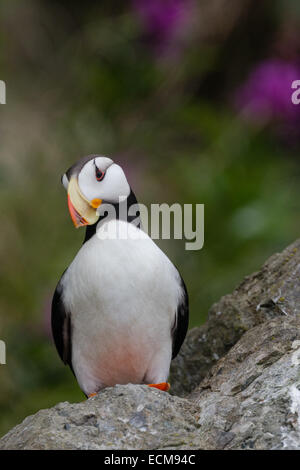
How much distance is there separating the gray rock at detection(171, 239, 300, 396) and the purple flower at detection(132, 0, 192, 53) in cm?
361

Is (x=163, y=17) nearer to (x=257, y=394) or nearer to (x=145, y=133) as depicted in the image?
(x=145, y=133)

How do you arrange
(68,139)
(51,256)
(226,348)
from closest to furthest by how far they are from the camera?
(226,348), (51,256), (68,139)

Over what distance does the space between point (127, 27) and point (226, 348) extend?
3.89m

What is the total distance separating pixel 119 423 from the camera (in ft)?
7.54

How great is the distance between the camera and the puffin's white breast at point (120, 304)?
270 centimetres

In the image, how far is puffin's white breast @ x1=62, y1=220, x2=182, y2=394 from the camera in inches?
106

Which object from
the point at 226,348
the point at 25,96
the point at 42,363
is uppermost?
the point at 25,96

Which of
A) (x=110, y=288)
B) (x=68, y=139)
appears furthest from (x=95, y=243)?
(x=68, y=139)

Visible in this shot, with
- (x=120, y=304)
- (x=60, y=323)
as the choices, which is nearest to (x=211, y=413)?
(x=120, y=304)

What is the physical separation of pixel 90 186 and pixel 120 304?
413mm

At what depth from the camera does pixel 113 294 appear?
2678mm
